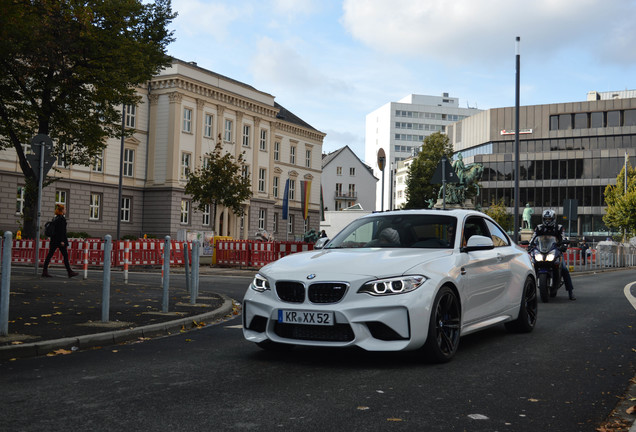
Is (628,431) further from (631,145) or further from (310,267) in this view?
(631,145)

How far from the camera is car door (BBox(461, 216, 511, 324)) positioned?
7.04 meters

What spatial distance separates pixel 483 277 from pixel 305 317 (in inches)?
92.3

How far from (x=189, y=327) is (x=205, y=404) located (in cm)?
473

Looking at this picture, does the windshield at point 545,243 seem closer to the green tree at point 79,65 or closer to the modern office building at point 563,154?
the green tree at point 79,65

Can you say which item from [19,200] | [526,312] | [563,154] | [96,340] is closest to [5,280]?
[96,340]

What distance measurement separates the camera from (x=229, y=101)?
187 feet

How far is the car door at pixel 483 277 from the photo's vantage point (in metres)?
7.04

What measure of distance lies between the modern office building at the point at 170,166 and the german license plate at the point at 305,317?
→ 3422 cm

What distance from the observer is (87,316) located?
9.54 meters

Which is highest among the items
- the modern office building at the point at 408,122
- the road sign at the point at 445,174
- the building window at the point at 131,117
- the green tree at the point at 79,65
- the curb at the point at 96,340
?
the modern office building at the point at 408,122

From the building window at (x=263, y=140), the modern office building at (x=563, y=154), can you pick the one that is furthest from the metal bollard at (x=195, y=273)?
the modern office building at (x=563, y=154)

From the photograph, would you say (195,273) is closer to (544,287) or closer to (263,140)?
(544,287)

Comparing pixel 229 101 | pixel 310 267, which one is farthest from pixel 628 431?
pixel 229 101

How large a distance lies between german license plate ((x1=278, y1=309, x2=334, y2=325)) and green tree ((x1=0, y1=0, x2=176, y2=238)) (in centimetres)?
1614
